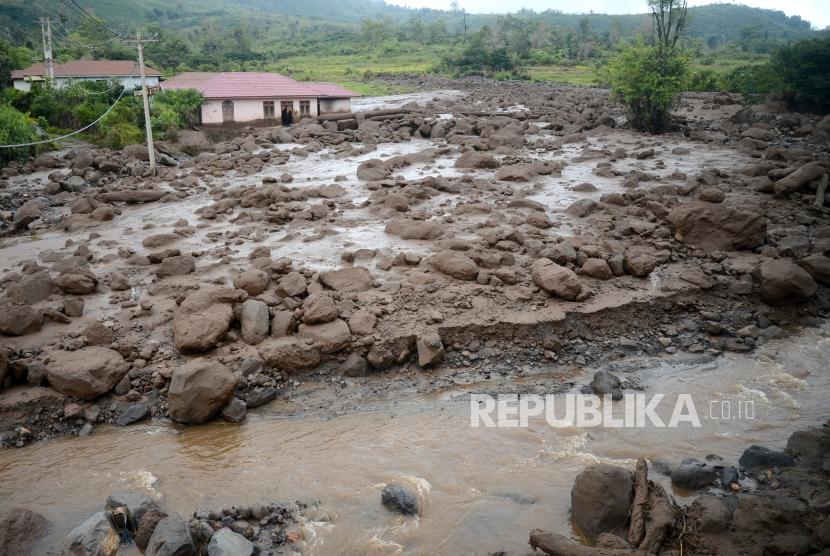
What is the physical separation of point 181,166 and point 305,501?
18.6 metres

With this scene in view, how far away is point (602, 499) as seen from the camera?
5801 mm

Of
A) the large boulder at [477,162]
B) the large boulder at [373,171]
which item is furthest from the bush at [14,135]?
the large boulder at [477,162]

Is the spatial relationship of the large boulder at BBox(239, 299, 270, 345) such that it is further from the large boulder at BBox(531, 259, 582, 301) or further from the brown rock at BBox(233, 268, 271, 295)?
the large boulder at BBox(531, 259, 582, 301)

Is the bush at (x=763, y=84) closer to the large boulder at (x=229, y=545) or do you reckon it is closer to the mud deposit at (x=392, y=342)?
the mud deposit at (x=392, y=342)

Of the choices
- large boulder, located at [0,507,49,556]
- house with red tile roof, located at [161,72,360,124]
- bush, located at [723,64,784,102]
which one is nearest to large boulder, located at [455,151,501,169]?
house with red tile roof, located at [161,72,360,124]

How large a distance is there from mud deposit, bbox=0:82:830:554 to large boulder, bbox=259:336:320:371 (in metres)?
0.03

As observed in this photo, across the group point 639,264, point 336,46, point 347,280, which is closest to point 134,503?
point 347,280

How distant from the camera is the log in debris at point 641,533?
17.0 feet

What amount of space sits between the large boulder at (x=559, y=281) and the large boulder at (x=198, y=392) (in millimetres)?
5261

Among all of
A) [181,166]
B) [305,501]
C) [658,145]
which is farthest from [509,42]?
[305,501]

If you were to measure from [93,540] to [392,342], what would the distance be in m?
4.65

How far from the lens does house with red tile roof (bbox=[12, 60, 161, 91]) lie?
3775 centimetres

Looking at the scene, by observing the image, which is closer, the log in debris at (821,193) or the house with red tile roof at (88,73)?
the log in debris at (821,193)

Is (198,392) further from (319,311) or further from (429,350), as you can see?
(429,350)
